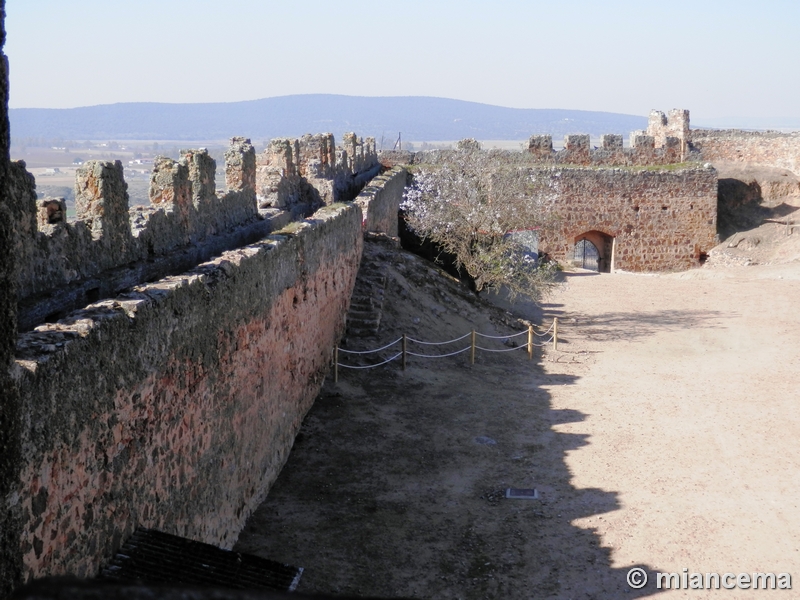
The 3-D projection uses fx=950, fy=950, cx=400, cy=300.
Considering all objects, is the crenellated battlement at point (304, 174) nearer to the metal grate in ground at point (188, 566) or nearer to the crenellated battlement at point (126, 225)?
the crenellated battlement at point (126, 225)

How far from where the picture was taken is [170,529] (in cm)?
543

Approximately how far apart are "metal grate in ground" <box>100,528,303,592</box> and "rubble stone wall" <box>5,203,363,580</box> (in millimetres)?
93

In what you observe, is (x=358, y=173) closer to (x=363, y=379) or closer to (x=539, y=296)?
(x=539, y=296)

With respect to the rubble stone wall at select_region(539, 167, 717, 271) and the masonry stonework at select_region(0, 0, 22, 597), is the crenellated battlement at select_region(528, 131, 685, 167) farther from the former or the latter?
the masonry stonework at select_region(0, 0, 22, 597)

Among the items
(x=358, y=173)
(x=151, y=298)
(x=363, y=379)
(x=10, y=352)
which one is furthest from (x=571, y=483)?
(x=358, y=173)

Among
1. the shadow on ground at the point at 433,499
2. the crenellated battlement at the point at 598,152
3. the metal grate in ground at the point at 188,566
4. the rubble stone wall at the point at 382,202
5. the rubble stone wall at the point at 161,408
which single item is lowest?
the shadow on ground at the point at 433,499

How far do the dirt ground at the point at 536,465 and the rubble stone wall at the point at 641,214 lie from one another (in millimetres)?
10406

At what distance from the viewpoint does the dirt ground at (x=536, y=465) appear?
7.08 meters

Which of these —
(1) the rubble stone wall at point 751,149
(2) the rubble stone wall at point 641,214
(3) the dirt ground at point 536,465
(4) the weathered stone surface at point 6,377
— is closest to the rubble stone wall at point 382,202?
(3) the dirt ground at point 536,465

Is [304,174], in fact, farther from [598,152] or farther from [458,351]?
[598,152]

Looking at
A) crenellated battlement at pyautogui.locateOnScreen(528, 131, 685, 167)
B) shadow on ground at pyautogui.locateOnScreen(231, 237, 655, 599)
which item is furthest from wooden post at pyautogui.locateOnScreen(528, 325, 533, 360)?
crenellated battlement at pyautogui.locateOnScreen(528, 131, 685, 167)

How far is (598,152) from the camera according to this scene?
2717 cm

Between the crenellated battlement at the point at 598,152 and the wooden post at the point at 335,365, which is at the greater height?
the crenellated battlement at the point at 598,152

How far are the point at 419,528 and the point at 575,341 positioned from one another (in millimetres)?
8262
